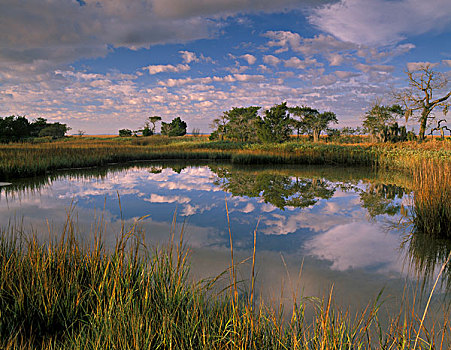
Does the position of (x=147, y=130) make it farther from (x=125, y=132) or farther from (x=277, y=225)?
(x=277, y=225)

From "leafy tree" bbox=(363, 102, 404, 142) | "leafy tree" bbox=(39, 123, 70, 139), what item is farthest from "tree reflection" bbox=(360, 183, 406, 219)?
"leafy tree" bbox=(39, 123, 70, 139)

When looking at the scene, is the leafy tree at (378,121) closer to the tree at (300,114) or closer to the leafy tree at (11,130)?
the tree at (300,114)

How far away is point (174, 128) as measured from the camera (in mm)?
50750

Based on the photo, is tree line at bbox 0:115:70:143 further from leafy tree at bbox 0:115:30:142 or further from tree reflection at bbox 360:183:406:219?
tree reflection at bbox 360:183:406:219

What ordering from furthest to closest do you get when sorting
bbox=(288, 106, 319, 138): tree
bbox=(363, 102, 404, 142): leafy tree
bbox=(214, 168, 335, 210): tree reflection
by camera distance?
bbox=(288, 106, 319, 138): tree < bbox=(363, 102, 404, 142): leafy tree < bbox=(214, 168, 335, 210): tree reflection

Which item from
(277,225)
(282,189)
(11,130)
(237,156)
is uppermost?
(11,130)

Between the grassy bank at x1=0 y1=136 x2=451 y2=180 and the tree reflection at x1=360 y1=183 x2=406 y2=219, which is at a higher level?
the grassy bank at x1=0 y1=136 x2=451 y2=180

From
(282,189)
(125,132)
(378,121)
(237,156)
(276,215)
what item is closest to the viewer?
(276,215)

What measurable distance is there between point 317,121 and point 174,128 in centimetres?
2464

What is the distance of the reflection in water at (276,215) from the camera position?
355 centimetres

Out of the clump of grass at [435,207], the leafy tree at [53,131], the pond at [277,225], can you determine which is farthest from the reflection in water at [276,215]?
the leafy tree at [53,131]

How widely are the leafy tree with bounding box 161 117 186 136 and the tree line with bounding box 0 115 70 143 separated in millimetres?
15685

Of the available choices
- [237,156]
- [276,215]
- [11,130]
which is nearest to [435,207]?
[276,215]

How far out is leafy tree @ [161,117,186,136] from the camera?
49.4 m
